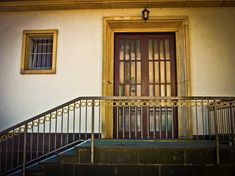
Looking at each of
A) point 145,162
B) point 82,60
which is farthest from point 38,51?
point 145,162

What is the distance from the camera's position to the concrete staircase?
16.1ft

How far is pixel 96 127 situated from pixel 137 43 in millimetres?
2617

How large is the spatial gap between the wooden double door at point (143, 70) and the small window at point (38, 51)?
5.86 feet

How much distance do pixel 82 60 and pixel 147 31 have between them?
6.53 ft

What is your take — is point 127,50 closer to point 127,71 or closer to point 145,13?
point 127,71

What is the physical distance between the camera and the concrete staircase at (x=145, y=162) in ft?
16.1

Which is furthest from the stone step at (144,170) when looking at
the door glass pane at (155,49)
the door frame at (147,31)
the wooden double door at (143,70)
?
the door glass pane at (155,49)

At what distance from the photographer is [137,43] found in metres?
7.79

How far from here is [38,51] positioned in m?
7.73

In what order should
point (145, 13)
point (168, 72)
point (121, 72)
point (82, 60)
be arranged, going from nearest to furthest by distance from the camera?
point (145, 13), point (82, 60), point (168, 72), point (121, 72)

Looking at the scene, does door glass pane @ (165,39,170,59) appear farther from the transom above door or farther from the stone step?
the stone step

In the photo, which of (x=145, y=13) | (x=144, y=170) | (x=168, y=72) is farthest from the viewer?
(x=168, y=72)

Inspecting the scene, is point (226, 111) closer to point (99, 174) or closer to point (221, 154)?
point (221, 154)

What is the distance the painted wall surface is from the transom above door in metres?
0.63
